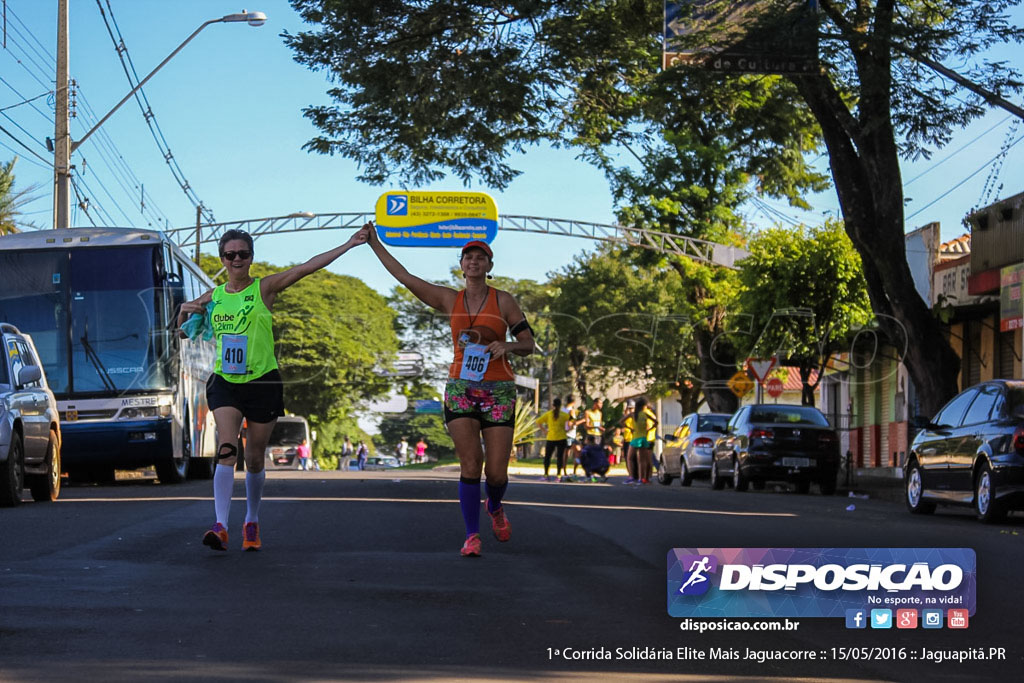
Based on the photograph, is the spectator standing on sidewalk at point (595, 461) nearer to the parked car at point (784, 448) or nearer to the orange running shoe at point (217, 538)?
the parked car at point (784, 448)

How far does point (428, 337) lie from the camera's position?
78188mm

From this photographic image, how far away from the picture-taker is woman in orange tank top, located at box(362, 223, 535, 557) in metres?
A: 9.46

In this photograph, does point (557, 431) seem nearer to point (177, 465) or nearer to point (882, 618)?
point (177, 465)

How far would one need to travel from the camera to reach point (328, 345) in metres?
77.4

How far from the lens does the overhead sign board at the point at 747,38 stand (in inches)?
821

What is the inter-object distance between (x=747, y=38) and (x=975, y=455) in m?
7.08

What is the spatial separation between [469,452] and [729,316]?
31.0 meters

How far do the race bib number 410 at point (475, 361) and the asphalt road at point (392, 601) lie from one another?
1.16m

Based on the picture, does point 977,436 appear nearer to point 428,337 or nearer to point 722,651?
point 722,651

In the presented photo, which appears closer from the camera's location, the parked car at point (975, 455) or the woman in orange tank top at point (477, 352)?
the woman in orange tank top at point (477, 352)

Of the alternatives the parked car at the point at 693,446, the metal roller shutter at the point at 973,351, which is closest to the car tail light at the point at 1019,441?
the parked car at the point at 693,446

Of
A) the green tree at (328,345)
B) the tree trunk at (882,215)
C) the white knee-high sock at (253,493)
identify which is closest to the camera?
the white knee-high sock at (253,493)

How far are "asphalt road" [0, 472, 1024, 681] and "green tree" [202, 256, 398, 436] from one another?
59622 mm

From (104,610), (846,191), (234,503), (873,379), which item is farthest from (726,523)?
(873,379)
